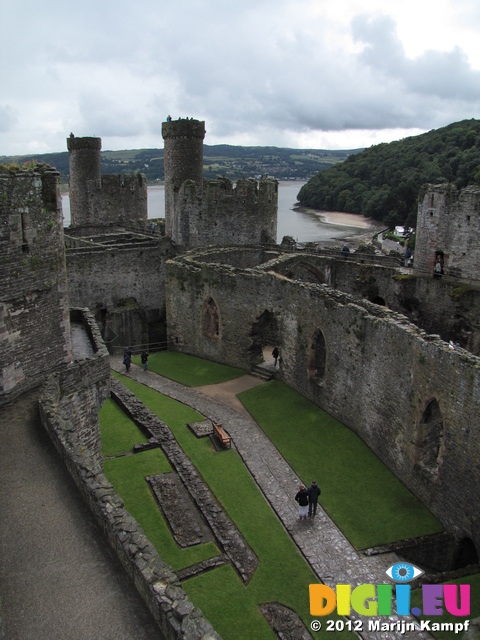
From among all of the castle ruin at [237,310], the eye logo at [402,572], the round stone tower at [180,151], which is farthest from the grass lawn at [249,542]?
the round stone tower at [180,151]

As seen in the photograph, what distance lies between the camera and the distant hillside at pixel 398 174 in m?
58.2

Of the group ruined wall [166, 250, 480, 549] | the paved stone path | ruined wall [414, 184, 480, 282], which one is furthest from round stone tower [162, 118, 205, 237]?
the paved stone path

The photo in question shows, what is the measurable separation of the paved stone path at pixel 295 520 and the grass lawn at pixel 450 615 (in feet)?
1.05

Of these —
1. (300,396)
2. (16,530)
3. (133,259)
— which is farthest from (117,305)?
(16,530)

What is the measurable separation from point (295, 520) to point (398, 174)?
62.4 m

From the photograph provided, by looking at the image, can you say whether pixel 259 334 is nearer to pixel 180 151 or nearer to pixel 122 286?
pixel 122 286

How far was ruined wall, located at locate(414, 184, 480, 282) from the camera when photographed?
21.1 meters

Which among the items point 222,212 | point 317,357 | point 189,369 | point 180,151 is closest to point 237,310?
point 189,369

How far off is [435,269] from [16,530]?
18.4 meters

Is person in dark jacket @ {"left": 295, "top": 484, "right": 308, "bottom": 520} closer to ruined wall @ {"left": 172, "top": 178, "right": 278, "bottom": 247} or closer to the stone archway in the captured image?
the stone archway

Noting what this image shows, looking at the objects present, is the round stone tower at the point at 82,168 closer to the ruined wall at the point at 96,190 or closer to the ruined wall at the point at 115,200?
the ruined wall at the point at 96,190

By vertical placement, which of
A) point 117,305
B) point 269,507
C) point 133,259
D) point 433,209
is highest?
point 433,209

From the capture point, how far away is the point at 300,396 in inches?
783

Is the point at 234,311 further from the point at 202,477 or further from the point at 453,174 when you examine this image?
the point at 453,174
